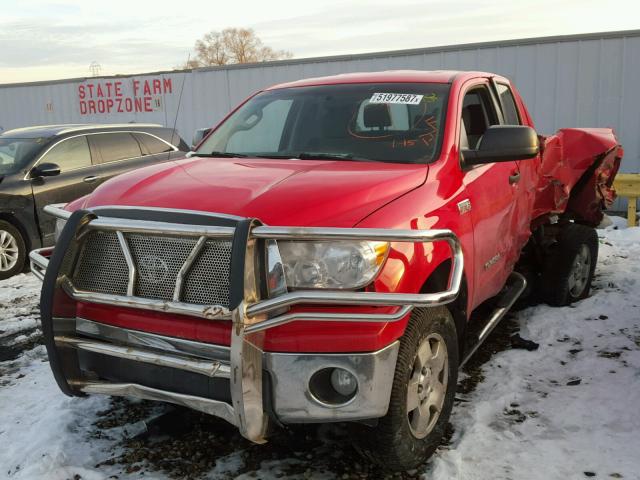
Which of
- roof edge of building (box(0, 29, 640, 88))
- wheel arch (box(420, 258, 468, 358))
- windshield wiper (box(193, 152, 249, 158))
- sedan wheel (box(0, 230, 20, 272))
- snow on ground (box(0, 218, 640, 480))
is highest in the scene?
roof edge of building (box(0, 29, 640, 88))

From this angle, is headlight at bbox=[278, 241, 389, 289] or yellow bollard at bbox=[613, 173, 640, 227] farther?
yellow bollard at bbox=[613, 173, 640, 227]

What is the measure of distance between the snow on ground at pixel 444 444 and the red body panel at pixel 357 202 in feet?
2.20

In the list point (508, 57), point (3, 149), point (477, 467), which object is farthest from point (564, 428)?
point (508, 57)

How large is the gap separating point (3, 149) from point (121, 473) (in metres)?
6.19

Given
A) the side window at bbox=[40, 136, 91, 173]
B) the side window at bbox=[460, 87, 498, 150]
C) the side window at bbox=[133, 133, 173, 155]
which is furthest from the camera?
the side window at bbox=[133, 133, 173, 155]

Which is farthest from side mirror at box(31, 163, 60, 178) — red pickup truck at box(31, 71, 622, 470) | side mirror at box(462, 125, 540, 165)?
side mirror at box(462, 125, 540, 165)

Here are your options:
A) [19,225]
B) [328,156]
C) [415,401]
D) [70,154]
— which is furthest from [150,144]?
[415,401]

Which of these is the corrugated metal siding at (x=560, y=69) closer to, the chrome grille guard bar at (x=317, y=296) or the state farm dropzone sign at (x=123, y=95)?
the state farm dropzone sign at (x=123, y=95)

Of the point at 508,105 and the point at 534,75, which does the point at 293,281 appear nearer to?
the point at 508,105

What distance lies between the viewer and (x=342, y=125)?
12.5 feet

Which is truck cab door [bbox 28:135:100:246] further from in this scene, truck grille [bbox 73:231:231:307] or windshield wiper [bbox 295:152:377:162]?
truck grille [bbox 73:231:231:307]

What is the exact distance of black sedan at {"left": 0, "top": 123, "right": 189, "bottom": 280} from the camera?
7191 mm

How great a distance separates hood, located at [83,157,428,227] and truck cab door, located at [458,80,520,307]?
52 cm

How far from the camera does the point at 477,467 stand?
2.91 meters
